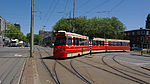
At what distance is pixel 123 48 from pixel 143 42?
39026 millimetres

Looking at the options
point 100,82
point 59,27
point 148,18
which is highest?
point 148,18

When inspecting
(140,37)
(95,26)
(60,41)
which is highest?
(95,26)

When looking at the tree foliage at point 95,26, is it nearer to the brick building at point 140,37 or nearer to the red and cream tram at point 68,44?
the brick building at point 140,37

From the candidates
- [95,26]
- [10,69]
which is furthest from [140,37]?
[10,69]

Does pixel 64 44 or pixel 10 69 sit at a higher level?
pixel 64 44

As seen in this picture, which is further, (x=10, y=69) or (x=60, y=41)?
(x=60, y=41)

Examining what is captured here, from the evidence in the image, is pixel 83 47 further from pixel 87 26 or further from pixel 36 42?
pixel 36 42

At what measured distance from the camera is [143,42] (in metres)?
67.0

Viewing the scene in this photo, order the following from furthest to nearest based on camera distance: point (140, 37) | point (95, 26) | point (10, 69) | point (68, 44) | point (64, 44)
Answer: point (140, 37)
point (95, 26)
point (68, 44)
point (64, 44)
point (10, 69)

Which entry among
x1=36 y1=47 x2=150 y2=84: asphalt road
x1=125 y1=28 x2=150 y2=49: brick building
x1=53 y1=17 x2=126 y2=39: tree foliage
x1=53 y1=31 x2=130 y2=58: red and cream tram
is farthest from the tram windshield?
x1=125 y1=28 x2=150 y2=49: brick building

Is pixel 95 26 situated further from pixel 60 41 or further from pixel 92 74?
pixel 92 74

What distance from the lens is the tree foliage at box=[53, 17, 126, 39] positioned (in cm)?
5488

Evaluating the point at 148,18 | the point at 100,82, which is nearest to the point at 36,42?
the point at 148,18

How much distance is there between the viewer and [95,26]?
5725cm
